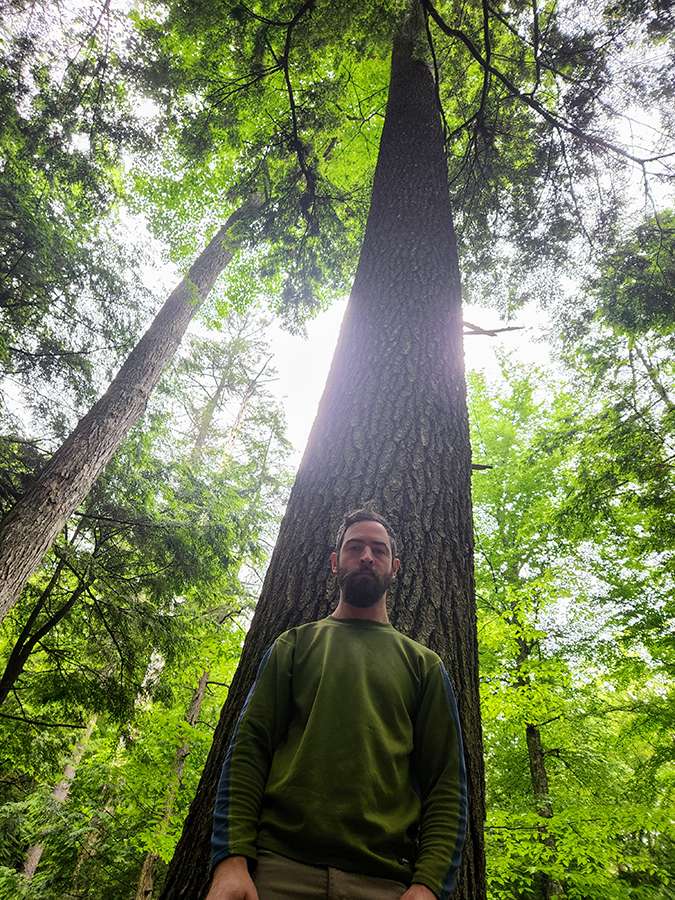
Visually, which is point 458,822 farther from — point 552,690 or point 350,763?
point 552,690

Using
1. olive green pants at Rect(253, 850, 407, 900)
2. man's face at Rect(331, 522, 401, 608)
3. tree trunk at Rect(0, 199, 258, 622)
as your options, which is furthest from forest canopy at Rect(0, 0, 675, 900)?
olive green pants at Rect(253, 850, 407, 900)

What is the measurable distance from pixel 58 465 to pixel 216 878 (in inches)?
234

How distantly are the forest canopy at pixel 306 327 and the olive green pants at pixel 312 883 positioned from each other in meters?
1.78

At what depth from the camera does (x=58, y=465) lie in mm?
5953

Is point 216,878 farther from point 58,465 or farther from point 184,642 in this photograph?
point 184,642

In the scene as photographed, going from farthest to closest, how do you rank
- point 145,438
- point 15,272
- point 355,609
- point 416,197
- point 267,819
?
point 145,438, point 15,272, point 416,197, point 355,609, point 267,819

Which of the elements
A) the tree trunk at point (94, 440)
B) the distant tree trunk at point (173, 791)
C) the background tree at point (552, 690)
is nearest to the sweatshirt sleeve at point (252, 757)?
the tree trunk at point (94, 440)

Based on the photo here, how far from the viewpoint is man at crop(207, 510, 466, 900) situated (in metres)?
1.17

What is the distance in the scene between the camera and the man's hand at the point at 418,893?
113 cm

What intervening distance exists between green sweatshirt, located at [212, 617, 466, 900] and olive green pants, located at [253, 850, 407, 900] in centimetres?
2

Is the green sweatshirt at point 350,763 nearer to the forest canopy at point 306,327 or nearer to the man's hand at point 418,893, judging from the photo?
the man's hand at point 418,893

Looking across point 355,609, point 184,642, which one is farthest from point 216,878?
point 184,642

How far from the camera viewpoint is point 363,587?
172cm

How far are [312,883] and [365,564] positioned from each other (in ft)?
2.94
